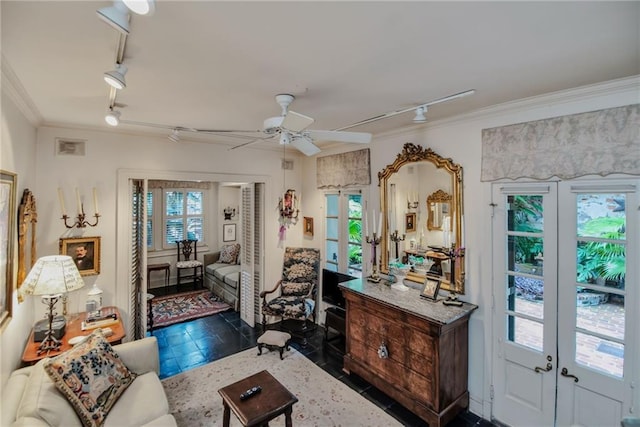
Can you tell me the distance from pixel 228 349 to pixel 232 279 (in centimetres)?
170

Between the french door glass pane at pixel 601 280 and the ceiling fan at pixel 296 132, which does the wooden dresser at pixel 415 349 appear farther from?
the ceiling fan at pixel 296 132

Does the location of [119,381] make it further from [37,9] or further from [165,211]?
[165,211]

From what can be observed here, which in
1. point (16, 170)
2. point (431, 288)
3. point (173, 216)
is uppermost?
point (16, 170)

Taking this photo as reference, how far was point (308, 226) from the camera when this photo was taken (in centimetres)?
502

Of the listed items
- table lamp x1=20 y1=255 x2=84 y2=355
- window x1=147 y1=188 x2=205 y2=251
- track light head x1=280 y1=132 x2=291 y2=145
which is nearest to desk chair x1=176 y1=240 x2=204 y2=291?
window x1=147 y1=188 x2=205 y2=251

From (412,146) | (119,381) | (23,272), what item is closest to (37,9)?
(23,272)

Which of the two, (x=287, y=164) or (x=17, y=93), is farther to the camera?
(x=287, y=164)

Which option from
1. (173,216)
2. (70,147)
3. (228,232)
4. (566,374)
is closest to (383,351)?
(566,374)

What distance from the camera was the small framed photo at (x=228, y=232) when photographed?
25.1 feet

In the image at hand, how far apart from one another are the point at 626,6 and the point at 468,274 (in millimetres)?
2247

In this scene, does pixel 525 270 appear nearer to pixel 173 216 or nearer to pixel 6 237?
pixel 6 237

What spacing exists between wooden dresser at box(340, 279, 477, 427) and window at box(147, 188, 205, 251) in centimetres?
526

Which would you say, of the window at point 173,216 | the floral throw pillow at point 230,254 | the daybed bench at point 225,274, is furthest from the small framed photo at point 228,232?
the floral throw pillow at point 230,254

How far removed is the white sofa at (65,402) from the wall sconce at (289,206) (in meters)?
2.70
